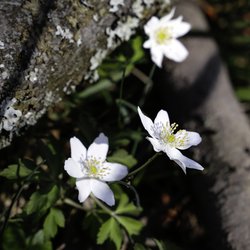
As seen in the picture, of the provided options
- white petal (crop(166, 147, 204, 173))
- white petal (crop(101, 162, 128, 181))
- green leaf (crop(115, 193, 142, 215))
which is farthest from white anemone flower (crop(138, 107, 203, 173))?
green leaf (crop(115, 193, 142, 215))

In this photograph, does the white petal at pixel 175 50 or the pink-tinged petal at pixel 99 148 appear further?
the white petal at pixel 175 50

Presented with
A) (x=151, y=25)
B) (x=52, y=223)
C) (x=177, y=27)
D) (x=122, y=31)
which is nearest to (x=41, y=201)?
(x=52, y=223)

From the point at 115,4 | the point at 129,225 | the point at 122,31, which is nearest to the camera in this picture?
the point at 129,225

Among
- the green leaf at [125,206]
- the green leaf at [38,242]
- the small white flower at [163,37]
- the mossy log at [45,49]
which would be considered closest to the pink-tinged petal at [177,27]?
the small white flower at [163,37]

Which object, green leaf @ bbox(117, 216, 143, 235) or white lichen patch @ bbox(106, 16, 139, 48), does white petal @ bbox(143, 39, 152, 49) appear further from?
green leaf @ bbox(117, 216, 143, 235)

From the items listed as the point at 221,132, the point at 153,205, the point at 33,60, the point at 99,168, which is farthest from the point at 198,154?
the point at 33,60

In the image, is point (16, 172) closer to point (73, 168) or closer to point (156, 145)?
point (73, 168)

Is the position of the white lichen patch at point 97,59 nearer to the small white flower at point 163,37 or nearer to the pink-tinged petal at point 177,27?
the small white flower at point 163,37
